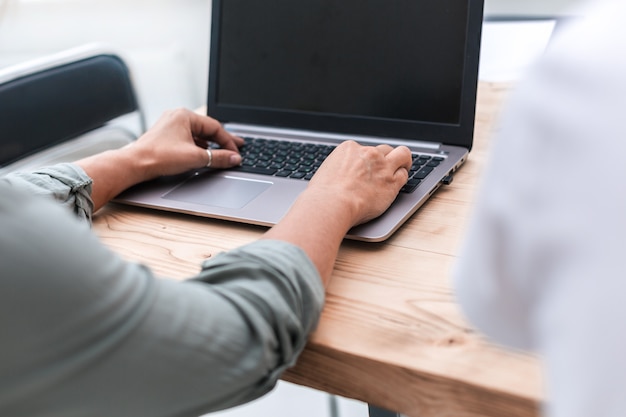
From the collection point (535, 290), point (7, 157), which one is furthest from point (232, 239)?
point (7, 157)

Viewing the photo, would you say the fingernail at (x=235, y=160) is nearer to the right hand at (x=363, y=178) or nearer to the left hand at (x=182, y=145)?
the left hand at (x=182, y=145)

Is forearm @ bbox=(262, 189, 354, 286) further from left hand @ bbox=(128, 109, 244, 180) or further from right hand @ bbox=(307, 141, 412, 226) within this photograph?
left hand @ bbox=(128, 109, 244, 180)

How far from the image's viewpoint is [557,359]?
30 cm

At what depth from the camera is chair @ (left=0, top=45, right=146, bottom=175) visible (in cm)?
114

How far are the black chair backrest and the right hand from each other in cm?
68

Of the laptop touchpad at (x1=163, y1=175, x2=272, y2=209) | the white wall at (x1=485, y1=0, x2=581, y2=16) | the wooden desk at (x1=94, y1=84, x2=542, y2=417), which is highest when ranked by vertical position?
the white wall at (x1=485, y1=0, x2=581, y2=16)

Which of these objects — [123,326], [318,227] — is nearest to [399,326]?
[318,227]

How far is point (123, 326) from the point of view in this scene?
0.43 m

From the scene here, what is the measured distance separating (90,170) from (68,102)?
500mm

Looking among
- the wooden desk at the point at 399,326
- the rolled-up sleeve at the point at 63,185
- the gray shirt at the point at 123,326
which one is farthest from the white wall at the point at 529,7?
the gray shirt at the point at 123,326

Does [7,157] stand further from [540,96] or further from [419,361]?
[540,96]

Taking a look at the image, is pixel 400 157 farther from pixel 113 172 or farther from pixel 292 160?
pixel 113 172

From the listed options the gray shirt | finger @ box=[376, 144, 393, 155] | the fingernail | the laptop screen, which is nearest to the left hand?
the fingernail

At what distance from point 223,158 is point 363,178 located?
0.82 ft
